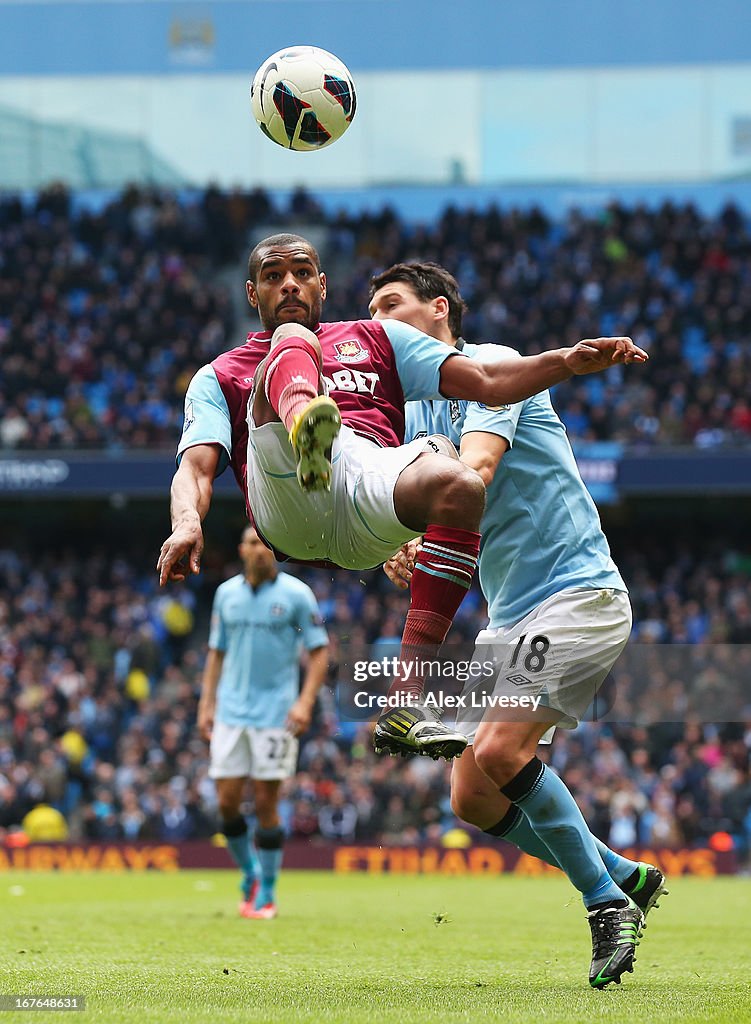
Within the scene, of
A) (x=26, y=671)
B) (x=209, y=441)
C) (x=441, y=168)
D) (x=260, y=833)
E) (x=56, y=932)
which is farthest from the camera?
(x=441, y=168)

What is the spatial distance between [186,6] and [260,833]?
83.1 ft

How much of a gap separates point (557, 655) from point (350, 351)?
59.5 inches

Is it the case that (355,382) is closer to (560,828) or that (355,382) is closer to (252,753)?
(560,828)

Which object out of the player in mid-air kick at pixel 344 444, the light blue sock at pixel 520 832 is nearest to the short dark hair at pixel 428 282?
the player in mid-air kick at pixel 344 444

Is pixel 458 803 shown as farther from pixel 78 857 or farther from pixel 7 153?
pixel 7 153

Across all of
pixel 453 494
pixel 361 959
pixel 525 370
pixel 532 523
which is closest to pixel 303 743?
pixel 361 959

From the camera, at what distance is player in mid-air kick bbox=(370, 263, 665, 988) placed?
6.10 metres

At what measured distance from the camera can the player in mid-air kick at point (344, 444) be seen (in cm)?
526

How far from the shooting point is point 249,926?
928cm

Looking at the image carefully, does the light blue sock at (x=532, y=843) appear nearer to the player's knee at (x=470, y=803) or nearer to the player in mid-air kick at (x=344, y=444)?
the player's knee at (x=470, y=803)

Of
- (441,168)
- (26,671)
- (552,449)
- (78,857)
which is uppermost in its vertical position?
(441,168)

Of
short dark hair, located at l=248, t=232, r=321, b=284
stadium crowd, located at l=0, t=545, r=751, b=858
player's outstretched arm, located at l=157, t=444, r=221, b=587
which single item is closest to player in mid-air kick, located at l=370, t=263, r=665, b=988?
short dark hair, located at l=248, t=232, r=321, b=284

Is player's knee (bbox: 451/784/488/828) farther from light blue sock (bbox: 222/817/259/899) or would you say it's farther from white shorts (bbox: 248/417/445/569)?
light blue sock (bbox: 222/817/259/899)

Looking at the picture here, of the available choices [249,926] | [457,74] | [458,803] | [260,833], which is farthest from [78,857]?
[457,74]
